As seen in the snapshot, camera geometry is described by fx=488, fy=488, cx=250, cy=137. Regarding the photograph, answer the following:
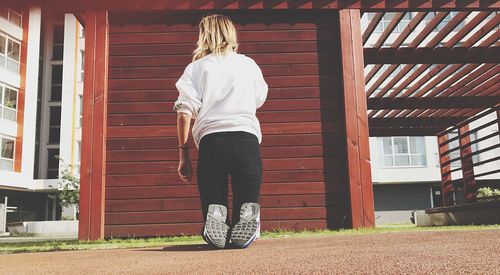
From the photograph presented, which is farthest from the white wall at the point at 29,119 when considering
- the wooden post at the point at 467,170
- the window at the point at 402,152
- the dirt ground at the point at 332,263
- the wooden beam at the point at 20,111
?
the dirt ground at the point at 332,263

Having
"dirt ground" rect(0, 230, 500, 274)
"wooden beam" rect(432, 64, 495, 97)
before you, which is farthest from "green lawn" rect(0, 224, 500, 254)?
"wooden beam" rect(432, 64, 495, 97)

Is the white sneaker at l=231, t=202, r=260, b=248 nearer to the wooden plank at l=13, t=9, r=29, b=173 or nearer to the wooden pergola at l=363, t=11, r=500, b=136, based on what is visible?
the wooden pergola at l=363, t=11, r=500, b=136

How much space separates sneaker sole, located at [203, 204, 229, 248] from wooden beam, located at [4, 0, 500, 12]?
3.85 meters

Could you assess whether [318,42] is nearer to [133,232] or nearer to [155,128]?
[155,128]

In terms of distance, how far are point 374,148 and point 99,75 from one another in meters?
26.5

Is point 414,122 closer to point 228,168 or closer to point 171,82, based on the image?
point 171,82

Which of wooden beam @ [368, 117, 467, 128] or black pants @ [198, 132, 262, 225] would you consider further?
wooden beam @ [368, 117, 467, 128]

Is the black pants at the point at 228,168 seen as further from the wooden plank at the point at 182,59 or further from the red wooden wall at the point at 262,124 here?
the wooden plank at the point at 182,59

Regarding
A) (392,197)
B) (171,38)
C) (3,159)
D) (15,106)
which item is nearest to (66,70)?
(15,106)

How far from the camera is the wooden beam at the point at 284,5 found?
6211 mm

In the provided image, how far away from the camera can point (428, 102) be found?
35.9 ft

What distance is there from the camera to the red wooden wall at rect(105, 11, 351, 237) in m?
6.02

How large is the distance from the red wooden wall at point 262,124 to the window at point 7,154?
2590cm

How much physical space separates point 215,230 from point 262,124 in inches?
131
